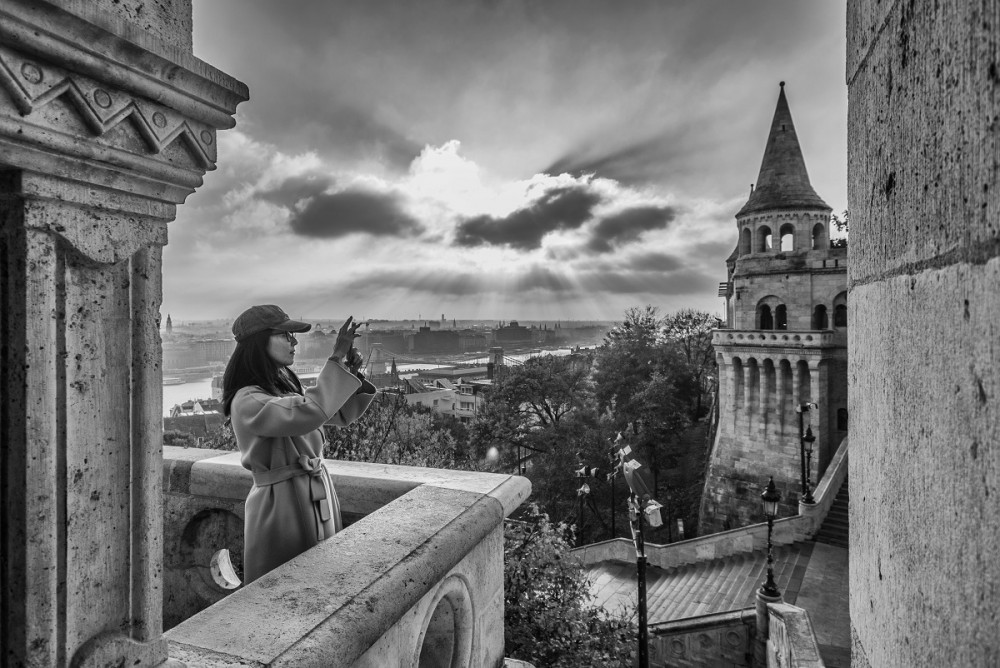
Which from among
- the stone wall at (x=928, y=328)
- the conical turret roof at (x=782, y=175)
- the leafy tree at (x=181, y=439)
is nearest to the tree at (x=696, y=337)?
the conical turret roof at (x=782, y=175)

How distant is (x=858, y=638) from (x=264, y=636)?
59.1 inches

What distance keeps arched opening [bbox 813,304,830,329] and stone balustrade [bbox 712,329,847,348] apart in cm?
77

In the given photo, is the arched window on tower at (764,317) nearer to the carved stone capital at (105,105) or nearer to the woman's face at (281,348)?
the woman's face at (281,348)

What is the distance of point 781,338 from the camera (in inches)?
787

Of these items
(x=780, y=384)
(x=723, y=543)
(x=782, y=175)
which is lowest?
(x=723, y=543)

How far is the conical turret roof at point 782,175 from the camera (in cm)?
2080

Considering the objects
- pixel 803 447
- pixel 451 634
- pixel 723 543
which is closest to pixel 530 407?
pixel 803 447

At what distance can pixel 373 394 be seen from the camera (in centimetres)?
245

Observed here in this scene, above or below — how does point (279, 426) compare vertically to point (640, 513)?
above

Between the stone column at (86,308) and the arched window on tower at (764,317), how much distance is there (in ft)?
76.0

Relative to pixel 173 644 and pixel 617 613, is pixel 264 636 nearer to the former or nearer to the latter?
pixel 173 644

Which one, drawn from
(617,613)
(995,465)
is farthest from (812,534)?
(995,465)

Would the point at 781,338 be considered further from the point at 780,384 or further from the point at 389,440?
the point at 389,440

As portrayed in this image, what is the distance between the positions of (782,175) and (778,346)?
263 inches
